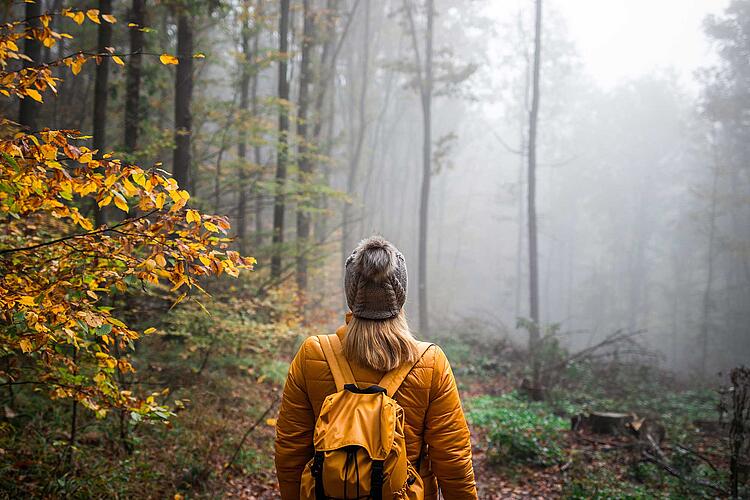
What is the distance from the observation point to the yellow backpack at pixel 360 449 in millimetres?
1928

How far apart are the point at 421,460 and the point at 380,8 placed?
92.8 ft

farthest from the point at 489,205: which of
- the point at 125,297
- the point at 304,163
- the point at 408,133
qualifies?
the point at 125,297

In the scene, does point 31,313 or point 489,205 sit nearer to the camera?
point 31,313

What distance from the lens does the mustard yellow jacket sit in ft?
7.38

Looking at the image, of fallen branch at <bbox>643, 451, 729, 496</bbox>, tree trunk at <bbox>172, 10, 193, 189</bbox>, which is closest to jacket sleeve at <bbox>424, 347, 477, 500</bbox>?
fallen branch at <bbox>643, 451, 729, 496</bbox>

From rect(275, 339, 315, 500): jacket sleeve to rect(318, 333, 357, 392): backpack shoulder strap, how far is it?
0.33 feet

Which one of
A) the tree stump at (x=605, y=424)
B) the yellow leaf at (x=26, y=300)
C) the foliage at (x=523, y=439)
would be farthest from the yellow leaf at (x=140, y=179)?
the tree stump at (x=605, y=424)

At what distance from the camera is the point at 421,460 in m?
2.37

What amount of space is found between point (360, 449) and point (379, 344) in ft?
1.51

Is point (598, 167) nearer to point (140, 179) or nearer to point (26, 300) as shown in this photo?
point (140, 179)

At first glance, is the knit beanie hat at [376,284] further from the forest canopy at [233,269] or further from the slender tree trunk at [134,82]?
the slender tree trunk at [134,82]

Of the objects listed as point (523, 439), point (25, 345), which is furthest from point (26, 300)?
point (523, 439)

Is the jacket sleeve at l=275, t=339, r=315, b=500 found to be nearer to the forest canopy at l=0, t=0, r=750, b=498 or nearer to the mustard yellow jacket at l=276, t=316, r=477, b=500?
the mustard yellow jacket at l=276, t=316, r=477, b=500

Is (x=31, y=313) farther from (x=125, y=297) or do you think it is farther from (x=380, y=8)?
(x=380, y=8)
